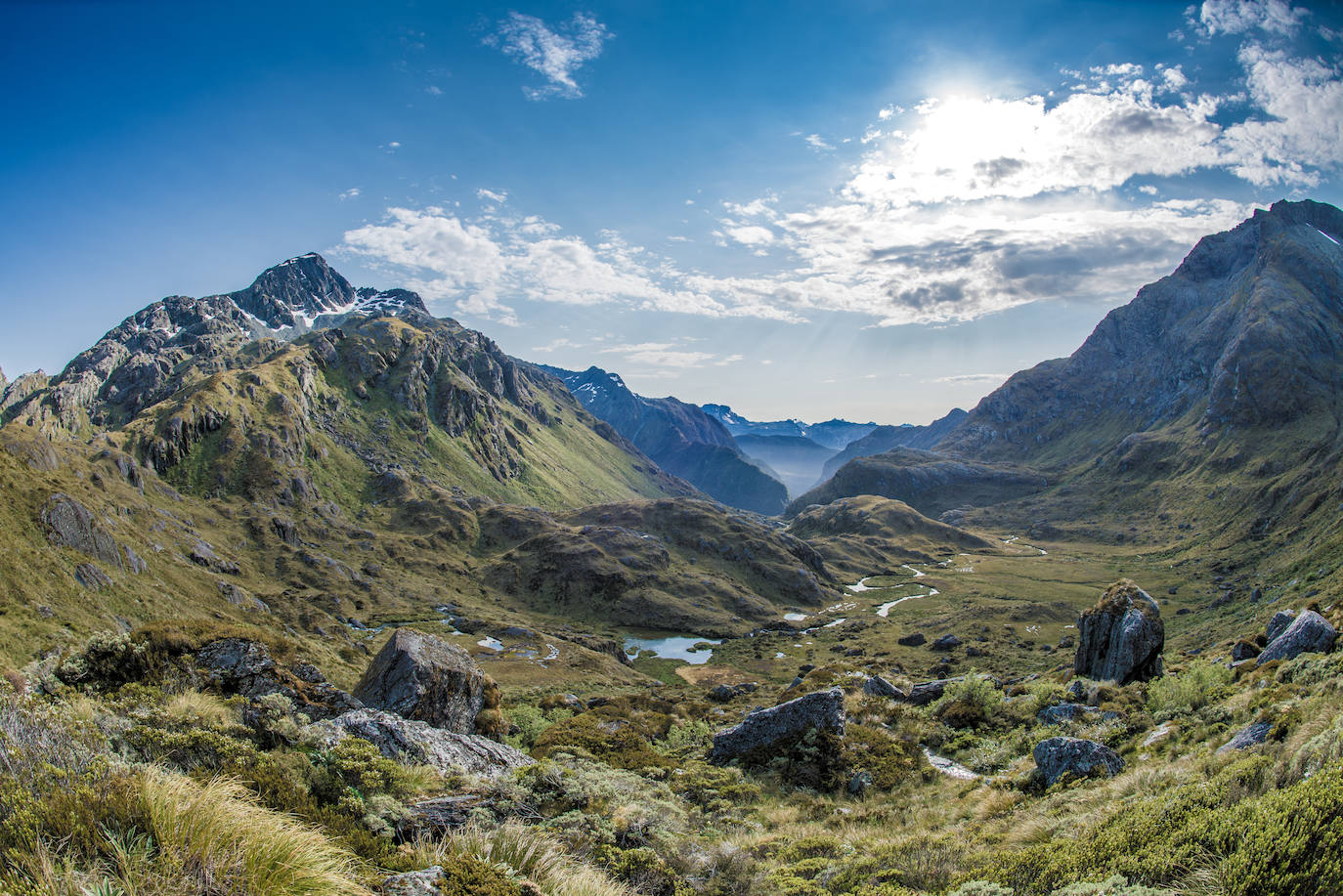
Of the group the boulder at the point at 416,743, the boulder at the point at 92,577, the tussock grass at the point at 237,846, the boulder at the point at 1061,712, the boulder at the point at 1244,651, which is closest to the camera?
the tussock grass at the point at 237,846

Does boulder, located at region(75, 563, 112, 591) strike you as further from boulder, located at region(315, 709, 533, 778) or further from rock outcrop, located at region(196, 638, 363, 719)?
boulder, located at region(315, 709, 533, 778)

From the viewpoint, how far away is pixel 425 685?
Answer: 71.4 feet

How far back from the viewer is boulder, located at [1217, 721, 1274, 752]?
13.0 meters

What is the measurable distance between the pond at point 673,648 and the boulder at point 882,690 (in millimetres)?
85036

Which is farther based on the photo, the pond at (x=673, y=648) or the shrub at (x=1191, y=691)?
the pond at (x=673, y=648)

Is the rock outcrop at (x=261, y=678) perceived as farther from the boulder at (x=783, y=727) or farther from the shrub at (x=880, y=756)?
the shrub at (x=880, y=756)

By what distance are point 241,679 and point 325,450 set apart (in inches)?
8180

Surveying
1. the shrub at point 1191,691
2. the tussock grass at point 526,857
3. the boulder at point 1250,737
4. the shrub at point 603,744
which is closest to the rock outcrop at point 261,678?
the shrub at point 603,744

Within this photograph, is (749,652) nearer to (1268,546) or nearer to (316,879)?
(316,879)

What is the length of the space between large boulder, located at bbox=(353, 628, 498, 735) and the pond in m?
96.9

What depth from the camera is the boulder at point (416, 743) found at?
46.9 ft

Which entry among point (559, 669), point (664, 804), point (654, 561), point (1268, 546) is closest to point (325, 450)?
point (654, 561)

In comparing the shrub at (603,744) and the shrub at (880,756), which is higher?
the shrub at (880,756)

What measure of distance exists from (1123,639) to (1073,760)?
2451 centimetres
